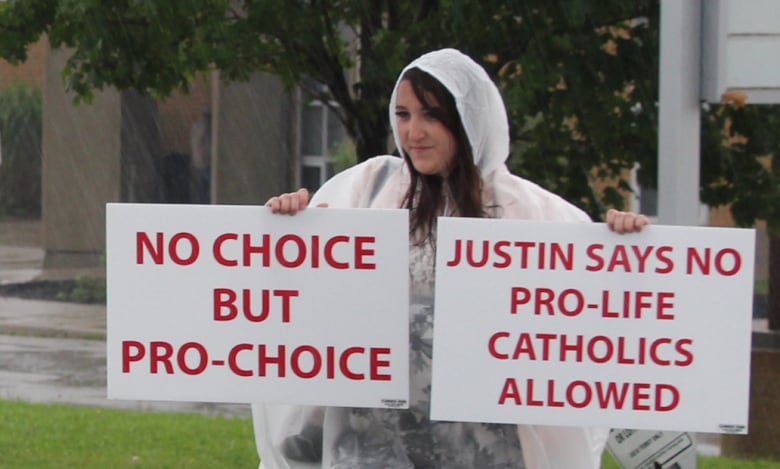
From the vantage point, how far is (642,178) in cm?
808

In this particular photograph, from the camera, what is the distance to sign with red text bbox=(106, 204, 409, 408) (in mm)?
3660

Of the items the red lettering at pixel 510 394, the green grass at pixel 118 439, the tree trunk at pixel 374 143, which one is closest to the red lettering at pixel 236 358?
the red lettering at pixel 510 394

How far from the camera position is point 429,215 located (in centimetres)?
360

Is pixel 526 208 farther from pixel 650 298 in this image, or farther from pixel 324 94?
pixel 324 94

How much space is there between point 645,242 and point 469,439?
57 centimetres

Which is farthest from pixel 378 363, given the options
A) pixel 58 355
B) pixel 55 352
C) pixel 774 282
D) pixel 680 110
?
pixel 55 352

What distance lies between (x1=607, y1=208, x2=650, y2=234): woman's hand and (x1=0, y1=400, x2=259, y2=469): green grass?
5.27 meters

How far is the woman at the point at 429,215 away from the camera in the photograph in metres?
3.46

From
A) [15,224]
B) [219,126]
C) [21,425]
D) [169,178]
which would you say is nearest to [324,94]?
[21,425]

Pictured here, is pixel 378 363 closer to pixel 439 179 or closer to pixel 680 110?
pixel 439 179

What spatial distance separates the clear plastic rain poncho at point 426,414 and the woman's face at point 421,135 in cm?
4

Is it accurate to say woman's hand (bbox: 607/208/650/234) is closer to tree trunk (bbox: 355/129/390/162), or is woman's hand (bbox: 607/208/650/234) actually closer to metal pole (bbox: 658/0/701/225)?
metal pole (bbox: 658/0/701/225)

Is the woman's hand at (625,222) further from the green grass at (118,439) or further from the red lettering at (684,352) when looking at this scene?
the green grass at (118,439)

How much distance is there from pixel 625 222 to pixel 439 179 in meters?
0.41
